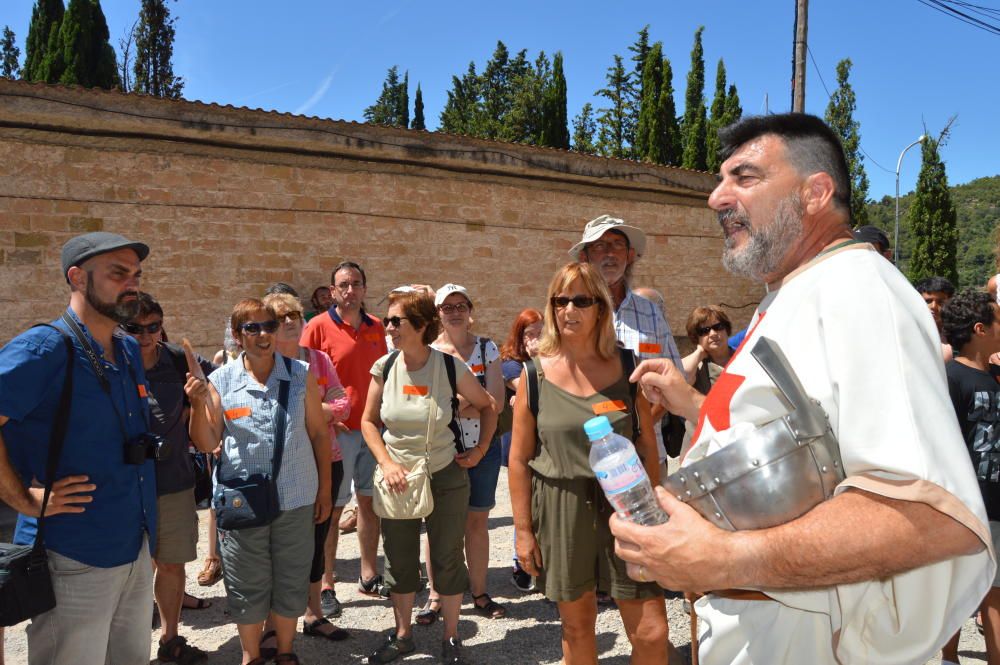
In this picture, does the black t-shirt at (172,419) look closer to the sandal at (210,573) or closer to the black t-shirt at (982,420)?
the sandal at (210,573)

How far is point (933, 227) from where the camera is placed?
24.7 meters

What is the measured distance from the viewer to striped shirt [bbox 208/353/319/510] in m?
3.35

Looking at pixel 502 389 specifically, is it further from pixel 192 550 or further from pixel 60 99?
pixel 60 99

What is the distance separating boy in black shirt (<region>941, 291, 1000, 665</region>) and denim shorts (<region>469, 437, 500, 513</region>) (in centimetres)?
256

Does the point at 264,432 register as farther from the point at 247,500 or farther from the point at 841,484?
the point at 841,484

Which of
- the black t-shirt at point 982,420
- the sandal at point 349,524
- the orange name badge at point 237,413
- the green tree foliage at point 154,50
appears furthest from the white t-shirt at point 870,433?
the green tree foliage at point 154,50

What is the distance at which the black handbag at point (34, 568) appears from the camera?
7.45 ft

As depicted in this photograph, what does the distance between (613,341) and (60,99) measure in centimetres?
707

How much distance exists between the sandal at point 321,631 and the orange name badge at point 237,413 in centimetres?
141

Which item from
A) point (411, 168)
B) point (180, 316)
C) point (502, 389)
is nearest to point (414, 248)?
point (411, 168)

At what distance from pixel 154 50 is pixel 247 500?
34.3 meters

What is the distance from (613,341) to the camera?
3.09m

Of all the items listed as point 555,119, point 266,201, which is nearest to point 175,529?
point 266,201

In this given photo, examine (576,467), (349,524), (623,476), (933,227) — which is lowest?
(349,524)
